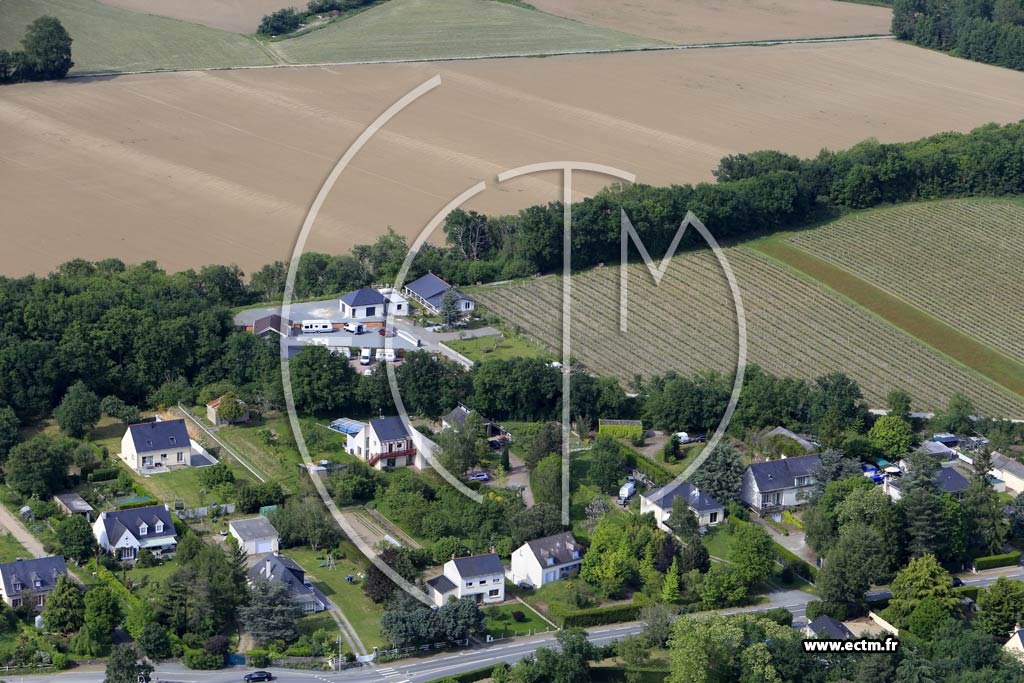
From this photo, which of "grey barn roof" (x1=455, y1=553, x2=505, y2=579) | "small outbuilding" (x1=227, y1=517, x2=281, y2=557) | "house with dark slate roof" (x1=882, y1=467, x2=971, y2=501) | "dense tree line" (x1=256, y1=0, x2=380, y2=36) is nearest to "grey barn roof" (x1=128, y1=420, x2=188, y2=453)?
"small outbuilding" (x1=227, y1=517, x2=281, y2=557)

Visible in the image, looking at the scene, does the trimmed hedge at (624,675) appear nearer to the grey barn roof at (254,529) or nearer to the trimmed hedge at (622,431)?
the grey barn roof at (254,529)

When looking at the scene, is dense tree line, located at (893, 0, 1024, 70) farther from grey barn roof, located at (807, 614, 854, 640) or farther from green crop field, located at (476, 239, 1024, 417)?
grey barn roof, located at (807, 614, 854, 640)

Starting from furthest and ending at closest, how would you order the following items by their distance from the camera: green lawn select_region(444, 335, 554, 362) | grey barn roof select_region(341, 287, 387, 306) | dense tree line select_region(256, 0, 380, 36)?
dense tree line select_region(256, 0, 380, 36) → grey barn roof select_region(341, 287, 387, 306) → green lawn select_region(444, 335, 554, 362)

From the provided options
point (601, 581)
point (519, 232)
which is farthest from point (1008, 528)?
point (519, 232)

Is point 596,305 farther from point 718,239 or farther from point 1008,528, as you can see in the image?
point 1008,528

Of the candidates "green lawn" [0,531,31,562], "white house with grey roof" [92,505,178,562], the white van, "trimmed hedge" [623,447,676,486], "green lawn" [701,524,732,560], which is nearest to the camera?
"green lawn" [0,531,31,562]

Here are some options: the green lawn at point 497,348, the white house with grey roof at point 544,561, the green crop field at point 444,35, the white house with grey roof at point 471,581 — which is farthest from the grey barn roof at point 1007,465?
the green crop field at point 444,35

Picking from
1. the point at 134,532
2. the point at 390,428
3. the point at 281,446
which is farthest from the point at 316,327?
the point at 134,532
